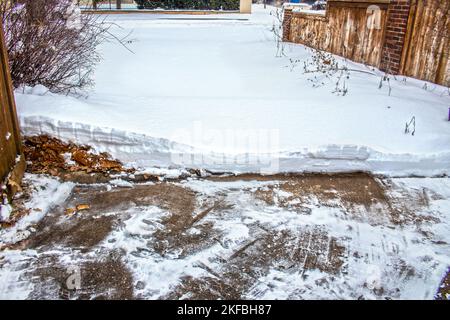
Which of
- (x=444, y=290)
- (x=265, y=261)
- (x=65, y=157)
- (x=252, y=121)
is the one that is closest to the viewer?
(x=444, y=290)

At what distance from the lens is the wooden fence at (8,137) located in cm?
312

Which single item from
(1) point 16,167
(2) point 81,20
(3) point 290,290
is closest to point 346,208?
(3) point 290,290

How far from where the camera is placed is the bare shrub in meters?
4.16

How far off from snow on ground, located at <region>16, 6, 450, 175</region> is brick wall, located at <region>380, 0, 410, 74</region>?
1.19 ft

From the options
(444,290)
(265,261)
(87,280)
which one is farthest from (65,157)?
(444,290)

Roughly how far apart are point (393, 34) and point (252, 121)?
3506 millimetres

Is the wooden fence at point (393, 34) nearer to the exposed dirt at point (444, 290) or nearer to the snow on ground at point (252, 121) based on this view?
the snow on ground at point (252, 121)

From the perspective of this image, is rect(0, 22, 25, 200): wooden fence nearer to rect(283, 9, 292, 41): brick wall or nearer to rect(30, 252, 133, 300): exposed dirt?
rect(30, 252, 133, 300): exposed dirt

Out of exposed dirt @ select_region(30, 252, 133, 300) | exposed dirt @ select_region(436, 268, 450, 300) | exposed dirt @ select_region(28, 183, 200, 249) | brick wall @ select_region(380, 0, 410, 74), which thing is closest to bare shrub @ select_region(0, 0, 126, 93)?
exposed dirt @ select_region(28, 183, 200, 249)

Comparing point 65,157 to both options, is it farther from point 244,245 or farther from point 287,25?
point 287,25

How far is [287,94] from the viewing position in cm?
536

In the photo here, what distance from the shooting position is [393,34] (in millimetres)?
6285

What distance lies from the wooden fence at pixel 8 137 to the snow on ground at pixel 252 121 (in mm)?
452

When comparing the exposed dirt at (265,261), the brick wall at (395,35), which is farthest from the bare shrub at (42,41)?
the brick wall at (395,35)
